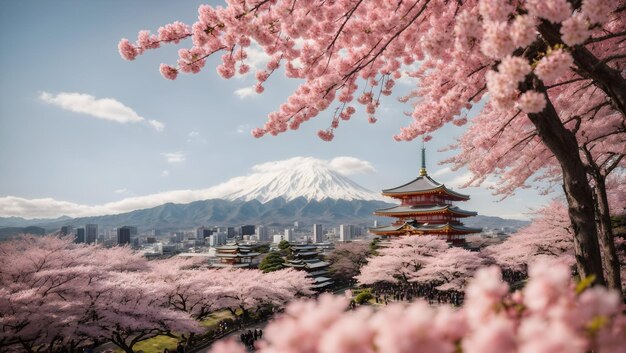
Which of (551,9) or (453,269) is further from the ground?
(551,9)

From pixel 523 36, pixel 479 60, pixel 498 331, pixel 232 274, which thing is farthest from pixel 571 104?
pixel 232 274

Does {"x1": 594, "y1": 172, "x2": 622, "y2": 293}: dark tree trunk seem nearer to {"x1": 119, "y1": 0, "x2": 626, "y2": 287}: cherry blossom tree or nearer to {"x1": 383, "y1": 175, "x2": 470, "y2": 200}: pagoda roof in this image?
{"x1": 119, "y1": 0, "x2": 626, "y2": 287}: cherry blossom tree

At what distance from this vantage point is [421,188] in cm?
3297

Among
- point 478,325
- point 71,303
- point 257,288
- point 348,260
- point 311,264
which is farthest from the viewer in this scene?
point 348,260

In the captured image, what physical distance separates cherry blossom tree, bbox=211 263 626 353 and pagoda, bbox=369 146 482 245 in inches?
1168

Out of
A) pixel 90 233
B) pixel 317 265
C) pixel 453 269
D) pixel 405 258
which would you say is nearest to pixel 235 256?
pixel 317 265

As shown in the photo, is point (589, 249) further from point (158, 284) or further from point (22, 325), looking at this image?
point (158, 284)

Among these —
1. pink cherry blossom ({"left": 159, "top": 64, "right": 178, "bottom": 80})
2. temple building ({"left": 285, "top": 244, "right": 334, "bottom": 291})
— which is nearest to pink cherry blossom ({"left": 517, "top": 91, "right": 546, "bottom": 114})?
pink cherry blossom ({"left": 159, "top": 64, "right": 178, "bottom": 80})

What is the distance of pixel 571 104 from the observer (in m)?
7.57

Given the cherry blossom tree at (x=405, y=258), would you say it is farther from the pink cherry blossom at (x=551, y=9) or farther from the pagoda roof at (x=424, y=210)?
the pink cherry blossom at (x=551, y=9)

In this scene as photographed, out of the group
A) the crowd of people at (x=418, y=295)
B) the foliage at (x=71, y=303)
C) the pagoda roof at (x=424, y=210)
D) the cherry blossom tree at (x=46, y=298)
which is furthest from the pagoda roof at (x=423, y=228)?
the cherry blossom tree at (x=46, y=298)

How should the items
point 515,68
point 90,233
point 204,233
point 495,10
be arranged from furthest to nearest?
point 204,233
point 90,233
point 495,10
point 515,68

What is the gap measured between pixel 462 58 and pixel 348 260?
33744 millimetres

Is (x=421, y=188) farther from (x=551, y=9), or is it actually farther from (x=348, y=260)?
(x=551, y=9)
